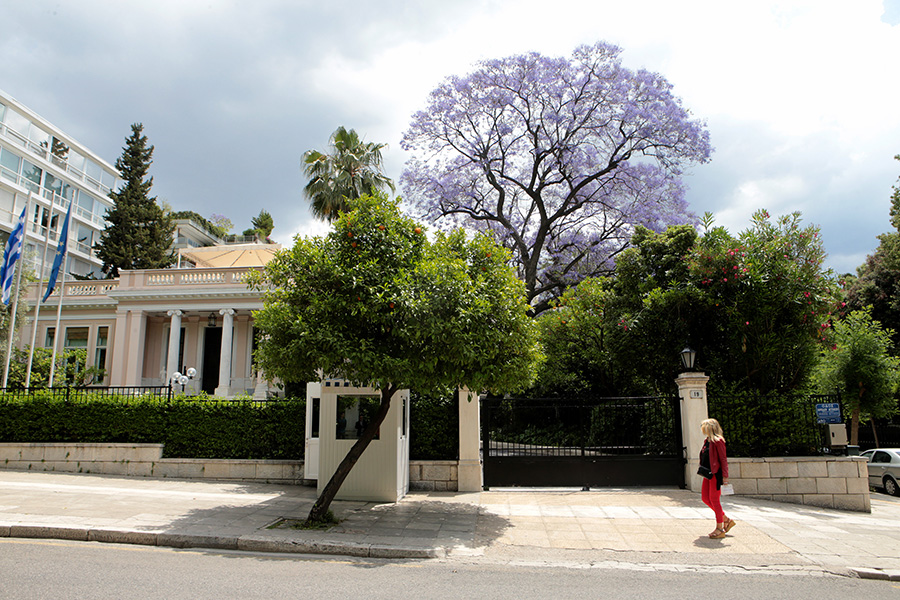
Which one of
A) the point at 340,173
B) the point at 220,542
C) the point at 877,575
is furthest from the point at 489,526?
the point at 340,173

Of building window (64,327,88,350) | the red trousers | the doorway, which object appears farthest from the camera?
the doorway

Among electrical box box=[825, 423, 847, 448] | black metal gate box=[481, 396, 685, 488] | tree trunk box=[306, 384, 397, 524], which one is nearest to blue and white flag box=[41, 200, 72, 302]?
tree trunk box=[306, 384, 397, 524]

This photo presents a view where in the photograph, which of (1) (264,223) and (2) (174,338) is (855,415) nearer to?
(2) (174,338)

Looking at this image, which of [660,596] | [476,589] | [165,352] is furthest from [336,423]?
[165,352]

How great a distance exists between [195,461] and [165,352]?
1722 cm

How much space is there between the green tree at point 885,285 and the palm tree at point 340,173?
76.3 ft

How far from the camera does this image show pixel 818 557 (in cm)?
736

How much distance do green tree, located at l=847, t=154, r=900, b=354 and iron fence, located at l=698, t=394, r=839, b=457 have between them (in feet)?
57.7

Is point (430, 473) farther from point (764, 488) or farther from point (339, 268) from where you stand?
point (764, 488)

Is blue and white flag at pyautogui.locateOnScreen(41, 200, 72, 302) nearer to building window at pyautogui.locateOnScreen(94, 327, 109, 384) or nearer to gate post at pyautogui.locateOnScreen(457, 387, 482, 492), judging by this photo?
building window at pyautogui.locateOnScreen(94, 327, 109, 384)

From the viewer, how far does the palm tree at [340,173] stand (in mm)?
21297

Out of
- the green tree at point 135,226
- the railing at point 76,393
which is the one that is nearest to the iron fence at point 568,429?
the railing at point 76,393

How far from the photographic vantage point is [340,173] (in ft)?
71.3

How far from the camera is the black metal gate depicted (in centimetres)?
1177
